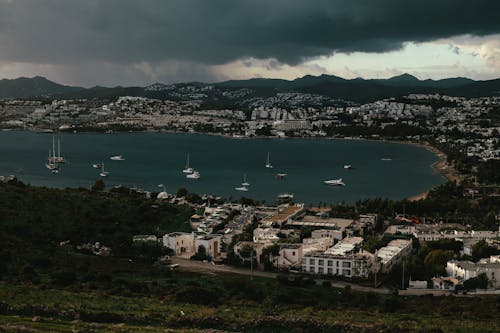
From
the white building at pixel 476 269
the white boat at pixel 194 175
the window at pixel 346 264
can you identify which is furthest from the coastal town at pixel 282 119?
the window at pixel 346 264

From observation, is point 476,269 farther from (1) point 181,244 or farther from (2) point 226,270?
(1) point 181,244

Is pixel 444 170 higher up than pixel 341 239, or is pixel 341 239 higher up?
pixel 341 239

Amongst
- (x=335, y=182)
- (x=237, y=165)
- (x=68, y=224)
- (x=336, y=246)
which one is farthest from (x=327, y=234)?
(x=237, y=165)

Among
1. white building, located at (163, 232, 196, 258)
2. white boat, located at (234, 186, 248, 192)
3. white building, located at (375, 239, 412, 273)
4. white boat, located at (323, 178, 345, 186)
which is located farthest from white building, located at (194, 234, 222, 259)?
white boat, located at (323, 178, 345, 186)

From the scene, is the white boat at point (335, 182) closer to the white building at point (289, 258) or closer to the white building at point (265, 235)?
the white building at point (265, 235)

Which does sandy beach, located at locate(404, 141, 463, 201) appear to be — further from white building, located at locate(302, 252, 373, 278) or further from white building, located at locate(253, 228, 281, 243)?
white building, located at locate(302, 252, 373, 278)
